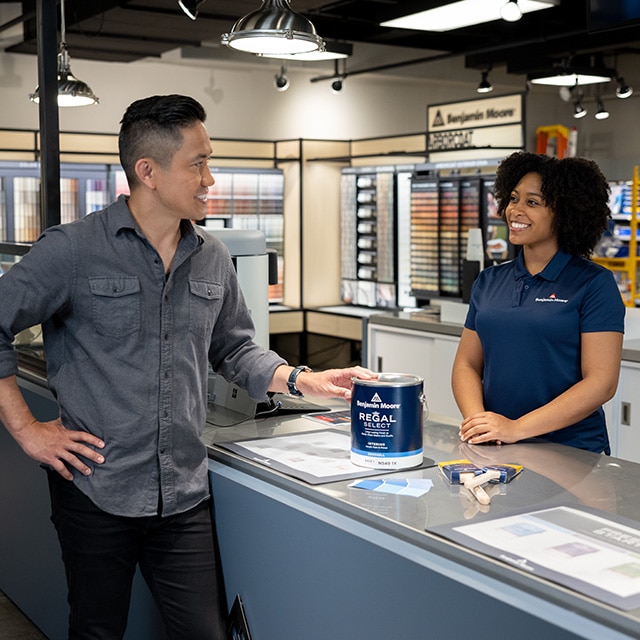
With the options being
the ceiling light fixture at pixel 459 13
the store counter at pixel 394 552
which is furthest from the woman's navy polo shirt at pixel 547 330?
the ceiling light fixture at pixel 459 13

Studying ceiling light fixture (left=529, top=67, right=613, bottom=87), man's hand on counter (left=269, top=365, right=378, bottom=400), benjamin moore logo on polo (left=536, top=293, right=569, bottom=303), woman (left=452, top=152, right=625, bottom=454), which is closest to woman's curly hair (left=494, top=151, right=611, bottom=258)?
woman (left=452, top=152, right=625, bottom=454)

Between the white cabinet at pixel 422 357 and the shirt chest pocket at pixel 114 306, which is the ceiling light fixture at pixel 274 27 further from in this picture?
the white cabinet at pixel 422 357

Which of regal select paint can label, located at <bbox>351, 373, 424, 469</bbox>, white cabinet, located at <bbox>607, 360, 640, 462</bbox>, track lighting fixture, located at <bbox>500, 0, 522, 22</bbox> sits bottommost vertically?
white cabinet, located at <bbox>607, 360, 640, 462</bbox>

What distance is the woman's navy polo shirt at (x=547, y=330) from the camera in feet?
8.76

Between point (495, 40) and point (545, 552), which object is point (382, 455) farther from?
point (495, 40)

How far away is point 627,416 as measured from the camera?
454 cm

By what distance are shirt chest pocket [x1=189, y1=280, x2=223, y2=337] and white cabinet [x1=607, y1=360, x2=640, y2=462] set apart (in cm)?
276

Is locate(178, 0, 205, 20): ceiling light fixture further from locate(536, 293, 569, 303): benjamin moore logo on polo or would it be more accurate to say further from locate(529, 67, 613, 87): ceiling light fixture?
locate(529, 67, 613, 87): ceiling light fixture

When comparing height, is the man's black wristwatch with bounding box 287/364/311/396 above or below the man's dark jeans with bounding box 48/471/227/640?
above

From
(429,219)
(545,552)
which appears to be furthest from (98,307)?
(429,219)

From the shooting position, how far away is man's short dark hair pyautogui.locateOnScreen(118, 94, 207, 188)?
2201 millimetres

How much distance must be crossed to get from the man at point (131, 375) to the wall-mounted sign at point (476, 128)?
635cm

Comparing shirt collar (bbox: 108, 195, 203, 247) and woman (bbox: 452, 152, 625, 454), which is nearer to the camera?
shirt collar (bbox: 108, 195, 203, 247)

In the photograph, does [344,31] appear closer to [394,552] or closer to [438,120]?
[438,120]
